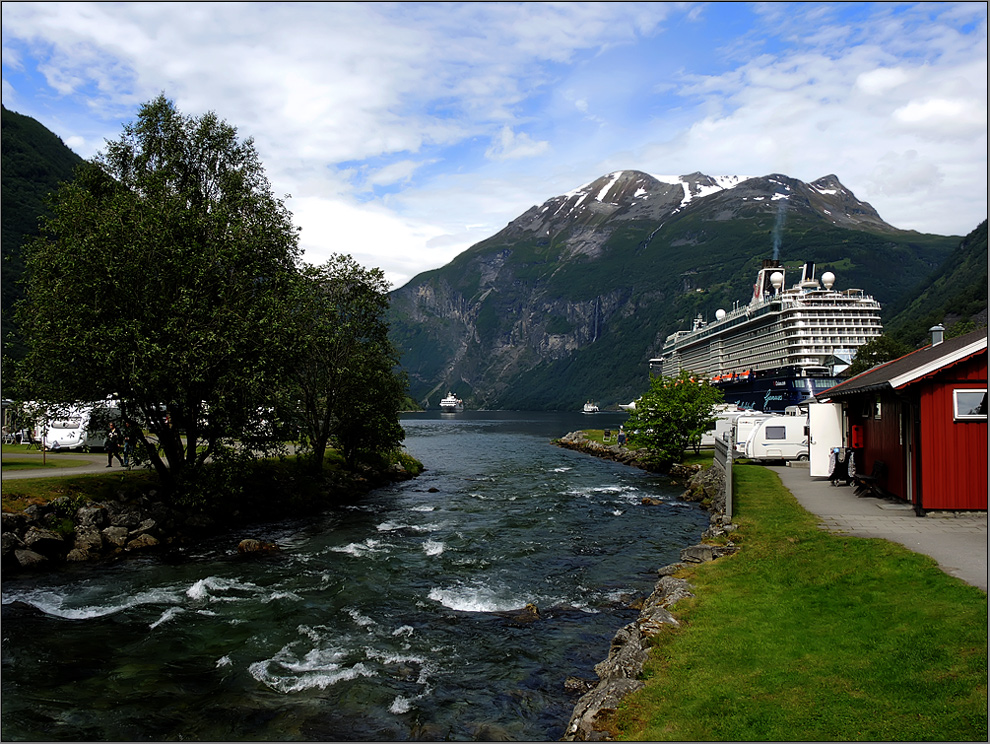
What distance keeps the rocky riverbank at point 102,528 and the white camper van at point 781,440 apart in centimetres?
2844

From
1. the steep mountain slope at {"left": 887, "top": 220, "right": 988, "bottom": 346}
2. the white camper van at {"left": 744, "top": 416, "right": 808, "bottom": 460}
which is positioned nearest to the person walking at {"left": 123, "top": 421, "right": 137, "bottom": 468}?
the white camper van at {"left": 744, "top": 416, "right": 808, "bottom": 460}

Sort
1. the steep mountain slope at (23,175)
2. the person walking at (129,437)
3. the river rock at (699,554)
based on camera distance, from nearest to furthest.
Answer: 1. the river rock at (699,554)
2. the person walking at (129,437)
3. the steep mountain slope at (23,175)

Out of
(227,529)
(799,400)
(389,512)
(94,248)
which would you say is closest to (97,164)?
(94,248)

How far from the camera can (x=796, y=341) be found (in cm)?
8838

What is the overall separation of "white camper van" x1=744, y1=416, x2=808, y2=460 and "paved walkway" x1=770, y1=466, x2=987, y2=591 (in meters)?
13.5

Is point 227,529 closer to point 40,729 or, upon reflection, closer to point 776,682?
point 40,729

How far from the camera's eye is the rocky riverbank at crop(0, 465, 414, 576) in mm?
19062

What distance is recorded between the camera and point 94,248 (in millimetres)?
21469

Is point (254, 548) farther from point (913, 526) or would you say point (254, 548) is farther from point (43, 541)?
point (913, 526)

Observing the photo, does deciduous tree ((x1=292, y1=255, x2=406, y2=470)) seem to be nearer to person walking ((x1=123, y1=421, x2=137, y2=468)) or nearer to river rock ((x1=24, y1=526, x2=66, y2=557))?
person walking ((x1=123, y1=421, x2=137, y2=468))

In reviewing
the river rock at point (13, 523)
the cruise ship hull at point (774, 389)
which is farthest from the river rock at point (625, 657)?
the cruise ship hull at point (774, 389)

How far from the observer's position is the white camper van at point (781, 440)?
119 feet

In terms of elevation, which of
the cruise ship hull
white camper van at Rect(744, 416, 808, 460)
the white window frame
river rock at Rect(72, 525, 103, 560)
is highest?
the cruise ship hull

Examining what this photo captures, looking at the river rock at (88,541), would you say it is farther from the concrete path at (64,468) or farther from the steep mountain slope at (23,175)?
the steep mountain slope at (23,175)
